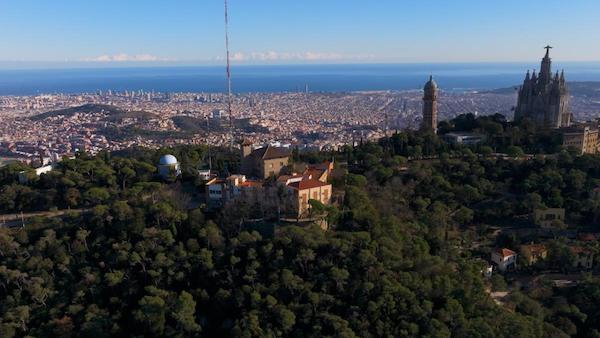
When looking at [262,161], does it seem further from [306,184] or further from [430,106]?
[430,106]

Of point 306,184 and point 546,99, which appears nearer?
point 306,184

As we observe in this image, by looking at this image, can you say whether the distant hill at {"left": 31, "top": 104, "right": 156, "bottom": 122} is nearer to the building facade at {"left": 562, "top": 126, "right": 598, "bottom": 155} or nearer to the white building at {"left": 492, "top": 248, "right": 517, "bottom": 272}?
the building facade at {"left": 562, "top": 126, "right": 598, "bottom": 155}

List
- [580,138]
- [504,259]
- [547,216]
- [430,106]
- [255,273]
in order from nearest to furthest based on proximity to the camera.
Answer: [255,273]
[504,259]
[547,216]
[580,138]
[430,106]

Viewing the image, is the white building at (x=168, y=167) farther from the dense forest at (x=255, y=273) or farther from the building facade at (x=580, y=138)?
the building facade at (x=580, y=138)

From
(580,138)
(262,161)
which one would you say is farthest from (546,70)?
(262,161)

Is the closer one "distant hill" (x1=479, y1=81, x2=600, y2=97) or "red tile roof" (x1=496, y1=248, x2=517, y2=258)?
"red tile roof" (x1=496, y1=248, x2=517, y2=258)

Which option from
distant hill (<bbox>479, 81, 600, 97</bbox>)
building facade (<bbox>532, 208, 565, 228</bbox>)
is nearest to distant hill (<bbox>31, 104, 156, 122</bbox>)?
building facade (<bbox>532, 208, 565, 228</bbox>)
